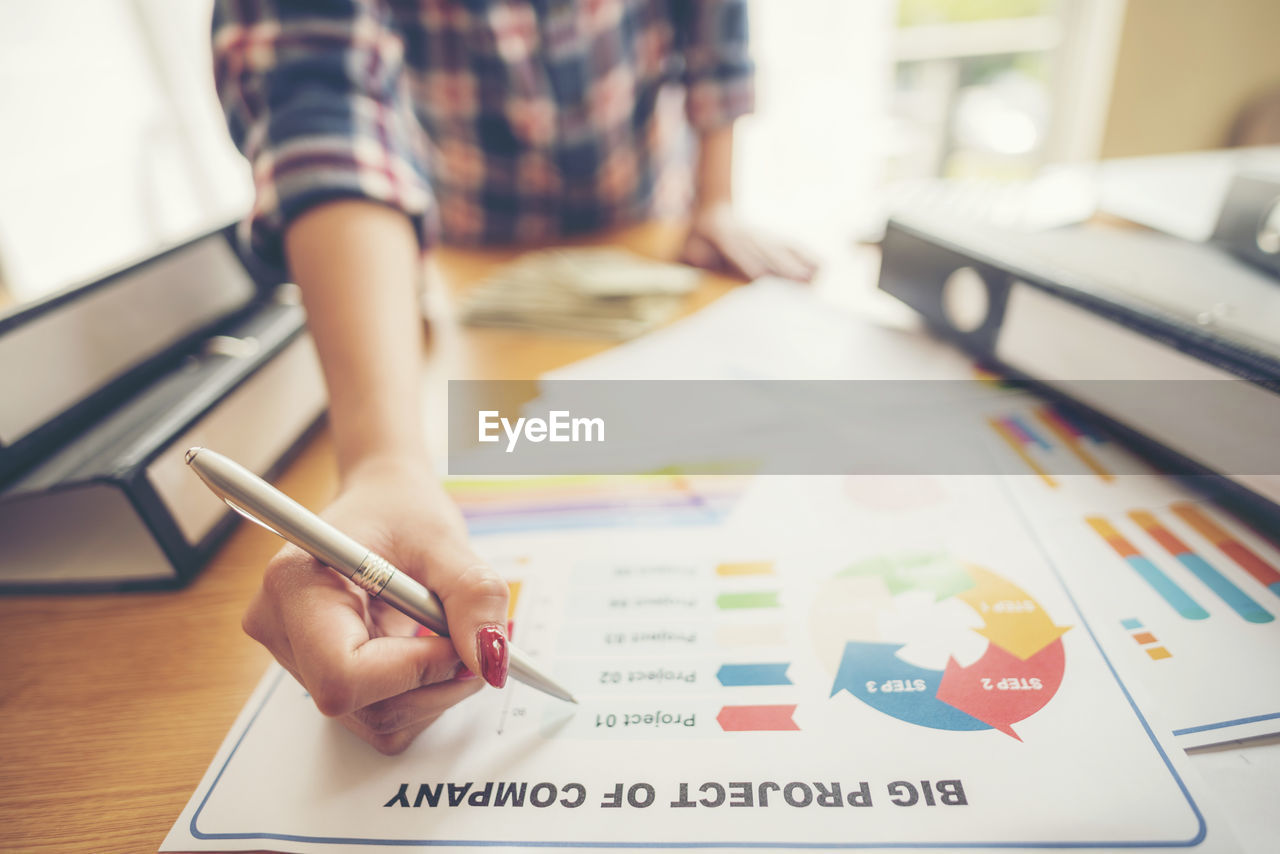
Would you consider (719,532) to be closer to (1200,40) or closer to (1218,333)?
(1218,333)

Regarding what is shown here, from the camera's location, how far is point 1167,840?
19cm

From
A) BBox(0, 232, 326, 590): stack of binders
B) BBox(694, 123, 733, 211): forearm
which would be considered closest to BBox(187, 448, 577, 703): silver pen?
BBox(0, 232, 326, 590): stack of binders

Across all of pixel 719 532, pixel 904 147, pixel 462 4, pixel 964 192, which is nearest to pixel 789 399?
pixel 719 532

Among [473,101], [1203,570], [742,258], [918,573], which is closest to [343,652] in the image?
[918,573]

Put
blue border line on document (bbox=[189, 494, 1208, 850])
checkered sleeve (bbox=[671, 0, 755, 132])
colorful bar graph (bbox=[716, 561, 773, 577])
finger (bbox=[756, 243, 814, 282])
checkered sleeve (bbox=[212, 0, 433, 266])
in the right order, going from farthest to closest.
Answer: checkered sleeve (bbox=[671, 0, 755, 132]), finger (bbox=[756, 243, 814, 282]), checkered sleeve (bbox=[212, 0, 433, 266]), colorful bar graph (bbox=[716, 561, 773, 577]), blue border line on document (bbox=[189, 494, 1208, 850])

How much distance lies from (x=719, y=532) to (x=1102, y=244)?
342mm

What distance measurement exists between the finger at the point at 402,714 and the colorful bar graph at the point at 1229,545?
33 cm

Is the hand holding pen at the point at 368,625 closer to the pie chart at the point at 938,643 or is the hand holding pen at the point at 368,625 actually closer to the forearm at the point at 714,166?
the pie chart at the point at 938,643

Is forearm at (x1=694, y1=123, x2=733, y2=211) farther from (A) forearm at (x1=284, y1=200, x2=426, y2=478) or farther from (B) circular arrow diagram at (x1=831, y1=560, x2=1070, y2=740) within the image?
(B) circular arrow diagram at (x1=831, y1=560, x2=1070, y2=740)

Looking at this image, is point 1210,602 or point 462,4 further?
point 462,4

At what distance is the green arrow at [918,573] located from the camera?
29 centimetres

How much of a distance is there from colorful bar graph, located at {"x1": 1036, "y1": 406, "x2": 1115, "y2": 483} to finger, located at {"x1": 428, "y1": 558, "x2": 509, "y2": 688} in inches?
12.4

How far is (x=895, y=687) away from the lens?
246 mm

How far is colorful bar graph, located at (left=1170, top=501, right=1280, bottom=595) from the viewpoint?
0.28 metres
